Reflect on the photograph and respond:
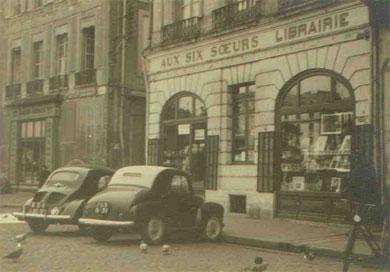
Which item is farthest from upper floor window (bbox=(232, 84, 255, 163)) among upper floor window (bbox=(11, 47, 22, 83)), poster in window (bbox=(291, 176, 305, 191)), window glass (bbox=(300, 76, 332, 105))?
upper floor window (bbox=(11, 47, 22, 83))

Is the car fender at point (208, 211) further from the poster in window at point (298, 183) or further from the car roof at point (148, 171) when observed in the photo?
the poster in window at point (298, 183)

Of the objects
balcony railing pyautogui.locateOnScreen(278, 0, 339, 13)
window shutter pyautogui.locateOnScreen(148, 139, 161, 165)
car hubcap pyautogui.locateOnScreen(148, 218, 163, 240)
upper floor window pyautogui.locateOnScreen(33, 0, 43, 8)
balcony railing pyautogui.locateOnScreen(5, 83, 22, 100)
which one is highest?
upper floor window pyautogui.locateOnScreen(33, 0, 43, 8)

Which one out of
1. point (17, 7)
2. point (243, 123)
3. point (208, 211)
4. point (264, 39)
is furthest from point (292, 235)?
point (17, 7)

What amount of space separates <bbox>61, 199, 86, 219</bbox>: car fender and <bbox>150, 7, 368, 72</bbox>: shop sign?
7157 millimetres

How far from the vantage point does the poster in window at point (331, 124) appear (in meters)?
15.6

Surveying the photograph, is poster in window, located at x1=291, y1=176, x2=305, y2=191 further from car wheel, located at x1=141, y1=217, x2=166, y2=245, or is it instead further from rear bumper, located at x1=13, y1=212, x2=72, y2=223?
rear bumper, located at x1=13, y1=212, x2=72, y2=223

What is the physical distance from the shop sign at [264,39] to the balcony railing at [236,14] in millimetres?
449

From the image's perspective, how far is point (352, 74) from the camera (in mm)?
15188

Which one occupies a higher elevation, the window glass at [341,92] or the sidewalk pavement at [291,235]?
the window glass at [341,92]

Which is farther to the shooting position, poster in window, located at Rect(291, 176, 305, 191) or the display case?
poster in window, located at Rect(291, 176, 305, 191)

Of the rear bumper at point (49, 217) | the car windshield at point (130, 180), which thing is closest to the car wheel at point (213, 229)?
the car windshield at point (130, 180)

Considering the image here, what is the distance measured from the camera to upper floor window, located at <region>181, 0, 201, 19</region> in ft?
67.3

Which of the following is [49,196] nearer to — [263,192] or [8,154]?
[263,192]

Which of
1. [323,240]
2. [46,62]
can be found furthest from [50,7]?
[323,240]
